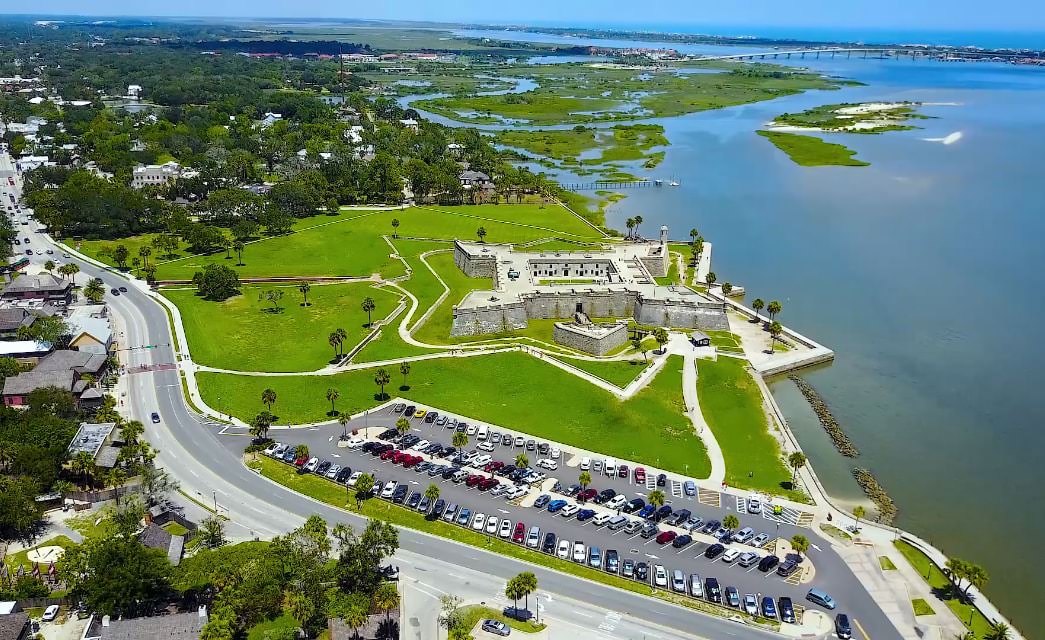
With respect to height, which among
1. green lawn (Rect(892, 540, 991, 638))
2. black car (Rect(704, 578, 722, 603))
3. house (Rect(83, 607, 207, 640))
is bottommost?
black car (Rect(704, 578, 722, 603))

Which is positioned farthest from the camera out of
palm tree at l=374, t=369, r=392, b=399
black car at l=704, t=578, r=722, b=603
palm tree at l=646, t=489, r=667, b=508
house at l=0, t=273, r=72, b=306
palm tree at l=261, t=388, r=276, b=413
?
house at l=0, t=273, r=72, b=306

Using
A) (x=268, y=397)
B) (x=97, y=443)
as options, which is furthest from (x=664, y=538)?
(x=97, y=443)

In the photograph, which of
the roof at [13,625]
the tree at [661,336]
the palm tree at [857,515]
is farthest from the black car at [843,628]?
the roof at [13,625]

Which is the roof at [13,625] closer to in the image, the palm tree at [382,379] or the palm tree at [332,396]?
the palm tree at [332,396]

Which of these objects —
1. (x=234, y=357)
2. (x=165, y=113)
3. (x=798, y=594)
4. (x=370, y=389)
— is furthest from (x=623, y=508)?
(x=165, y=113)

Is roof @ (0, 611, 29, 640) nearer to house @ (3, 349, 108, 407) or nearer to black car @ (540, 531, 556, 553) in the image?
black car @ (540, 531, 556, 553)

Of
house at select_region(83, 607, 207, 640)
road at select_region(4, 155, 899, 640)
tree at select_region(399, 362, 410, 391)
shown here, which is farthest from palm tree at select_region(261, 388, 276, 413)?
house at select_region(83, 607, 207, 640)

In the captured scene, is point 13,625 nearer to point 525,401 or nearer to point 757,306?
point 525,401
